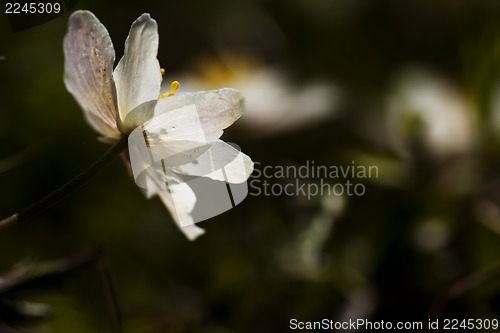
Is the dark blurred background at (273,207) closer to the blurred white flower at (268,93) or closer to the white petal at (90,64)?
the blurred white flower at (268,93)

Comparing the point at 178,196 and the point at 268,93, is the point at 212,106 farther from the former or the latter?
the point at 268,93

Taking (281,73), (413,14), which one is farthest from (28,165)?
(413,14)

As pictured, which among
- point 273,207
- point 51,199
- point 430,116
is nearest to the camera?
point 51,199

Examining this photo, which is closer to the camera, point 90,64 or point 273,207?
point 90,64

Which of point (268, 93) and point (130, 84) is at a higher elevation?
point (130, 84)

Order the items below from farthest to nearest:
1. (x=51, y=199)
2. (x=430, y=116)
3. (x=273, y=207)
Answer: (x=430, y=116)
(x=273, y=207)
(x=51, y=199)

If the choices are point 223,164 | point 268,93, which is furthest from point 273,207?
point 223,164
